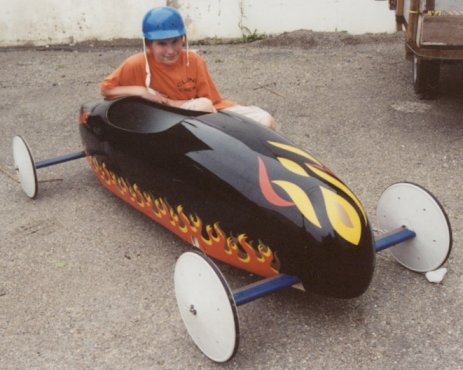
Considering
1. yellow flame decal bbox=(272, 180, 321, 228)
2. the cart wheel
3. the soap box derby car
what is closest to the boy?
the soap box derby car

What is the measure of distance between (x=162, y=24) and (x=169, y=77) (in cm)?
40

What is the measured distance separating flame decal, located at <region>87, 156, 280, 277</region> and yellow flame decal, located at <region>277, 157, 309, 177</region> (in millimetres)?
334

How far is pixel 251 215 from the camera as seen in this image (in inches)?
→ 103

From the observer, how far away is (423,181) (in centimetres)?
400

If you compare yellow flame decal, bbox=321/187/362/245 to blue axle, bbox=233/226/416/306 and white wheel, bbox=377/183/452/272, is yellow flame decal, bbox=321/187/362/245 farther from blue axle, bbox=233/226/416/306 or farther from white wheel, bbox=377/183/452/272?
white wheel, bbox=377/183/452/272

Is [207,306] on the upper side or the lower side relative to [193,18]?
lower

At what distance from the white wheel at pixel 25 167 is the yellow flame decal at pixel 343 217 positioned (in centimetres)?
212

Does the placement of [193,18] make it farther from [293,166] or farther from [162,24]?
[293,166]

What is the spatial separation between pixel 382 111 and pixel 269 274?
9.87ft

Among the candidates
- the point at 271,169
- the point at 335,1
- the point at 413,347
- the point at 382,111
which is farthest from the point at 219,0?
the point at 413,347

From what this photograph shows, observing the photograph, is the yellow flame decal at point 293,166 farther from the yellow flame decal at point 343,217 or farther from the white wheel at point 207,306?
the white wheel at point 207,306

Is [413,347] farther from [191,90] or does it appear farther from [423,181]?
[191,90]

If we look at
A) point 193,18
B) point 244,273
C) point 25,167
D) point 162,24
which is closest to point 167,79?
point 162,24

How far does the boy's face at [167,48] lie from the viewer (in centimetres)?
366
